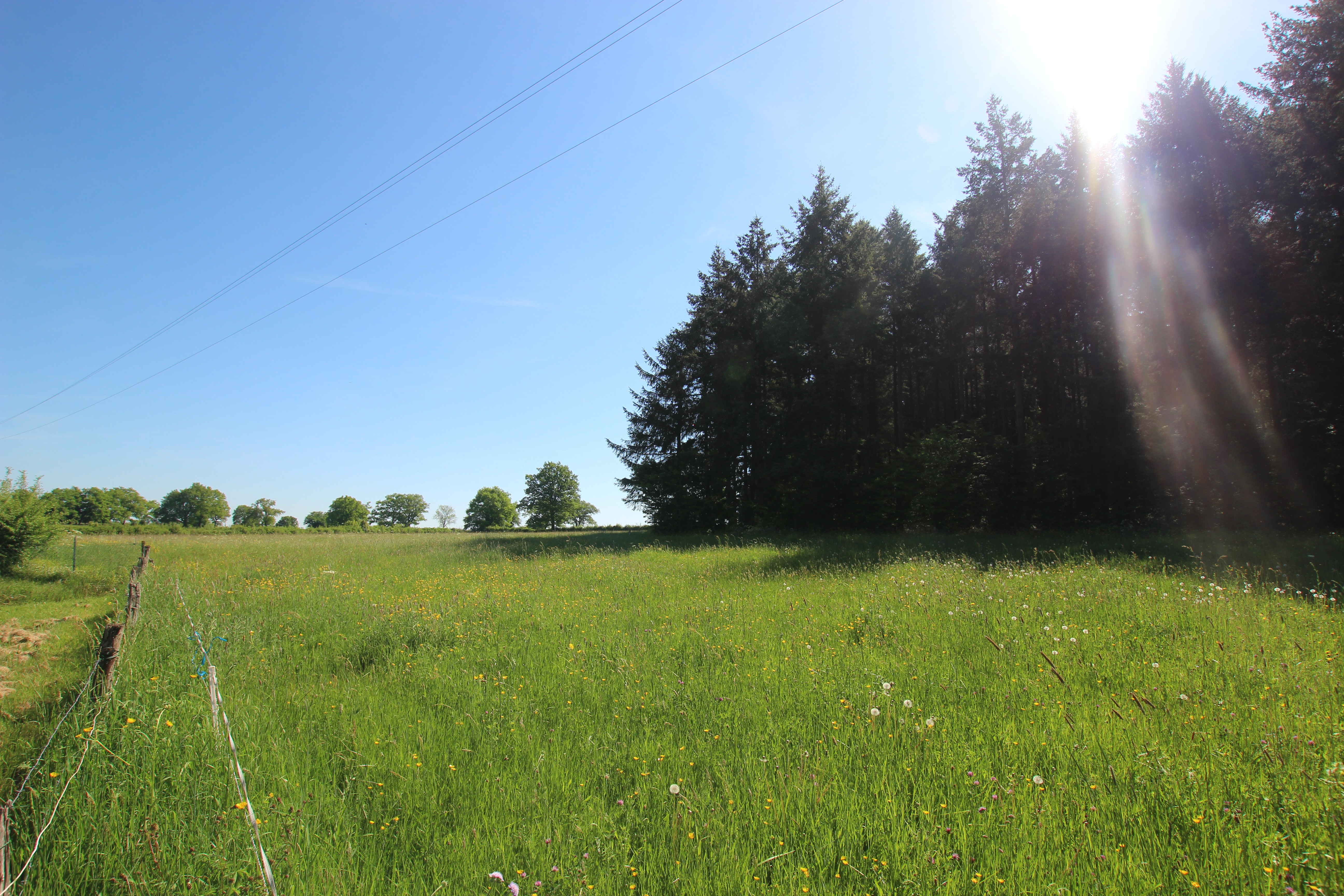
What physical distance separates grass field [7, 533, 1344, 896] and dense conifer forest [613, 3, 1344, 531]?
13157 millimetres

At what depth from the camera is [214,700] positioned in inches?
141

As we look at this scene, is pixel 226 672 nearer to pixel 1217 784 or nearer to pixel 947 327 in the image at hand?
pixel 1217 784

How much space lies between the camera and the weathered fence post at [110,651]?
3.86 m

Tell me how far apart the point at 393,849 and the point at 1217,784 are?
4.48 meters

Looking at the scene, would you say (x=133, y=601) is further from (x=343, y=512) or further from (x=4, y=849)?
(x=343, y=512)

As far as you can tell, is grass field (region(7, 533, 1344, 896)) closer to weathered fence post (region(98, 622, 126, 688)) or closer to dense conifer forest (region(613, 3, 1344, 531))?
weathered fence post (region(98, 622, 126, 688))

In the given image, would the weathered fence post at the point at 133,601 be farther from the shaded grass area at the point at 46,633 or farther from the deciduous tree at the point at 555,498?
the deciduous tree at the point at 555,498

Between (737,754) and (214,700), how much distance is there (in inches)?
138

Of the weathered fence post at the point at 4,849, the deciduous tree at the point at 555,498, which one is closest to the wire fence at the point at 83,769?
the weathered fence post at the point at 4,849

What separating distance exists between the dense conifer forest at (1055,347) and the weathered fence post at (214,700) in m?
21.2

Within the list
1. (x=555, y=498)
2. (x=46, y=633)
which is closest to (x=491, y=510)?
(x=555, y=498)

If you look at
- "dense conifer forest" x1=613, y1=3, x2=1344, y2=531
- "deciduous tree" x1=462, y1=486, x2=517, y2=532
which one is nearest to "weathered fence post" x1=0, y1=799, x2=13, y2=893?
"dense conifer forest" x1=613, y1=3, x2=1344, y2=531

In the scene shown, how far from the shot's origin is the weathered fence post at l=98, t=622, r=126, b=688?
3.86m

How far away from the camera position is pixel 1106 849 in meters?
2.50
